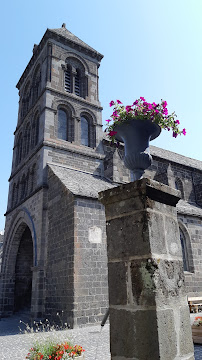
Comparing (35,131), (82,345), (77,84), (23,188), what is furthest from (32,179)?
(82,345)

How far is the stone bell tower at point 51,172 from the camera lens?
9727mm

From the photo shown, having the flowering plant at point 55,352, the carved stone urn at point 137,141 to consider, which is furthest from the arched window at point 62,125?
the flowering plant at point 55,352

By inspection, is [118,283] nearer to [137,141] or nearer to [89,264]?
[137,141]

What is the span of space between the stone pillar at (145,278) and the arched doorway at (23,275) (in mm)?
11914

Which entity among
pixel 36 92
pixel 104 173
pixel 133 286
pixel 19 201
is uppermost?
pixel 36 92

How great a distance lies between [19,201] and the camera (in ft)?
48.1

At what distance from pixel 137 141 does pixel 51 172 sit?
8896 millimetres

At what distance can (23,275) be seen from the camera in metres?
13.8

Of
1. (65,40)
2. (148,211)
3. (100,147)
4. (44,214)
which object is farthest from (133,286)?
(65,40)

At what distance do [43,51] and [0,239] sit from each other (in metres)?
30.8

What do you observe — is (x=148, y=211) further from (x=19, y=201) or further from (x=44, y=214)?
(x=19, y=201)

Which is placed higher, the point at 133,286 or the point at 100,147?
the point at 100,147

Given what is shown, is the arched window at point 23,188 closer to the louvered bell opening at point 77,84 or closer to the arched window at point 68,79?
the arched window at point 68,79

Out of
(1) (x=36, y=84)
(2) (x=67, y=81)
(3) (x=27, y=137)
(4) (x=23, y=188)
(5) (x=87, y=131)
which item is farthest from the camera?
(1) (x=36, y=84)
